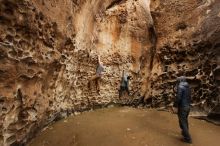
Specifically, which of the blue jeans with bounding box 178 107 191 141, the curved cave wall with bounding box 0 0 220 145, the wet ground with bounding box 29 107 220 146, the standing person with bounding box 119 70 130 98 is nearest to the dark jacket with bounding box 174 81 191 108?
the blue jeans with bounding box 178 107 191 141

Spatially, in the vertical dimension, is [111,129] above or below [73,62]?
below

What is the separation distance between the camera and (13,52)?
19.8 feet

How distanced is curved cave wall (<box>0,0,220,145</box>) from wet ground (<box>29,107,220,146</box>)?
0.46 meters

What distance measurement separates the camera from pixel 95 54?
11250mm

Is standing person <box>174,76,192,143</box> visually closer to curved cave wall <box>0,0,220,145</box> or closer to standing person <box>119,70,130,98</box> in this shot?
curved cave wall <box>0,0,220,145</box>

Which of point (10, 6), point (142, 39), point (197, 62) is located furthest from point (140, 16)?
point (10, 6)

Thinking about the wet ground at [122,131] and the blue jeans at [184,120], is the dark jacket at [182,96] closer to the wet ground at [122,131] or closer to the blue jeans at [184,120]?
the blue jeans at [184,120]

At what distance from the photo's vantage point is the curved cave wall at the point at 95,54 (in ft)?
20.3

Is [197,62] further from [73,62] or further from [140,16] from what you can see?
[73,62]

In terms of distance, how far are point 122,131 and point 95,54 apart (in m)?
3.98

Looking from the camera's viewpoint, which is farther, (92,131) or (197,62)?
(197,62)

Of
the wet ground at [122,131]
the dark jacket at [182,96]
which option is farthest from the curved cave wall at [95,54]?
the dark jacket at [182,96]

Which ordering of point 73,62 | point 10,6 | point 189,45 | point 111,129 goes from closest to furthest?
point 10,6, point 111,129, point 73,62, point 189,45

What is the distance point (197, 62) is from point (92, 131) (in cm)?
492
